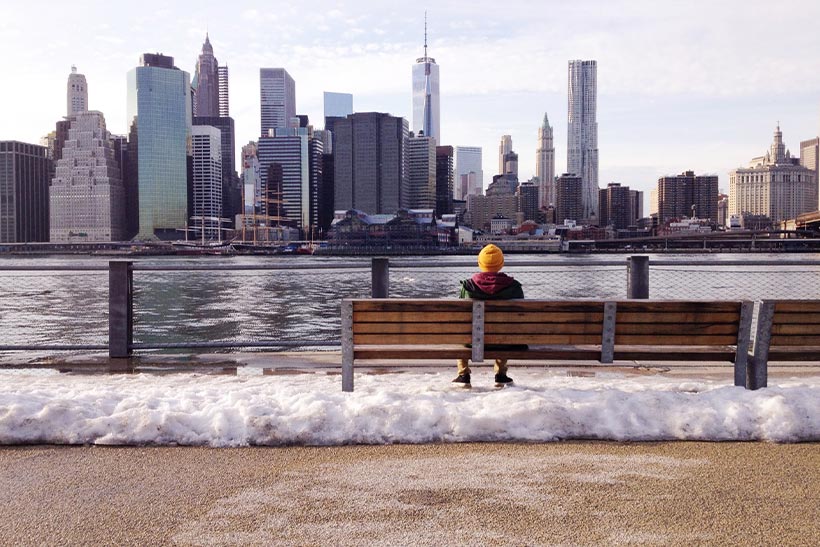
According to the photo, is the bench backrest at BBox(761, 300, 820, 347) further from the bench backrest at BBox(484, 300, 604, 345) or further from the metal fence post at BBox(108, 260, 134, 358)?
the metal fence post at BBox(108, 260, 134, 358)

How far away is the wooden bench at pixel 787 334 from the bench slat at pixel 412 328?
2.30m

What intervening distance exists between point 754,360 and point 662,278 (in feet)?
160

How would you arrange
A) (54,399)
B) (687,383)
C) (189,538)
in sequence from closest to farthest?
(189,538)
(54,399)
(687,383)

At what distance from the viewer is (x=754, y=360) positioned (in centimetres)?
620

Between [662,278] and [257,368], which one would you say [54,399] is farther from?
[662,278]

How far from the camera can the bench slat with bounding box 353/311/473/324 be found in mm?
6082

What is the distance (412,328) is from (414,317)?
0.09m

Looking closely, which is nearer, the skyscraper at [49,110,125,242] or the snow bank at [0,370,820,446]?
the snow bank at [0,370,820,446]

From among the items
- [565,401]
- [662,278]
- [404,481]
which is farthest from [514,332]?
[662,278]

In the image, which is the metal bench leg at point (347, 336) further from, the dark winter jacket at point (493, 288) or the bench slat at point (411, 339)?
the dark winter jacket at point (493, 288)

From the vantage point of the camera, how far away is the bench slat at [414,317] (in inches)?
239

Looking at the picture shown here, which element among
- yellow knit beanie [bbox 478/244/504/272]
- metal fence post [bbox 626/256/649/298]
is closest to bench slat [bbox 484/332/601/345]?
yellow knit beanie [bbox 478/244/504/272]

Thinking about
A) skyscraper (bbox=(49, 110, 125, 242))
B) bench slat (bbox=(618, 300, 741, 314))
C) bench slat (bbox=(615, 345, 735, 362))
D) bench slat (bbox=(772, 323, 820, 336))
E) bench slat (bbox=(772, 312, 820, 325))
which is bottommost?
bench slat (bbox=(615, 345, 735, 362))

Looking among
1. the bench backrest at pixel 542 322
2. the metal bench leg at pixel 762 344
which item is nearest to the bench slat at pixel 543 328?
the bench backrest at pixel 542 322
